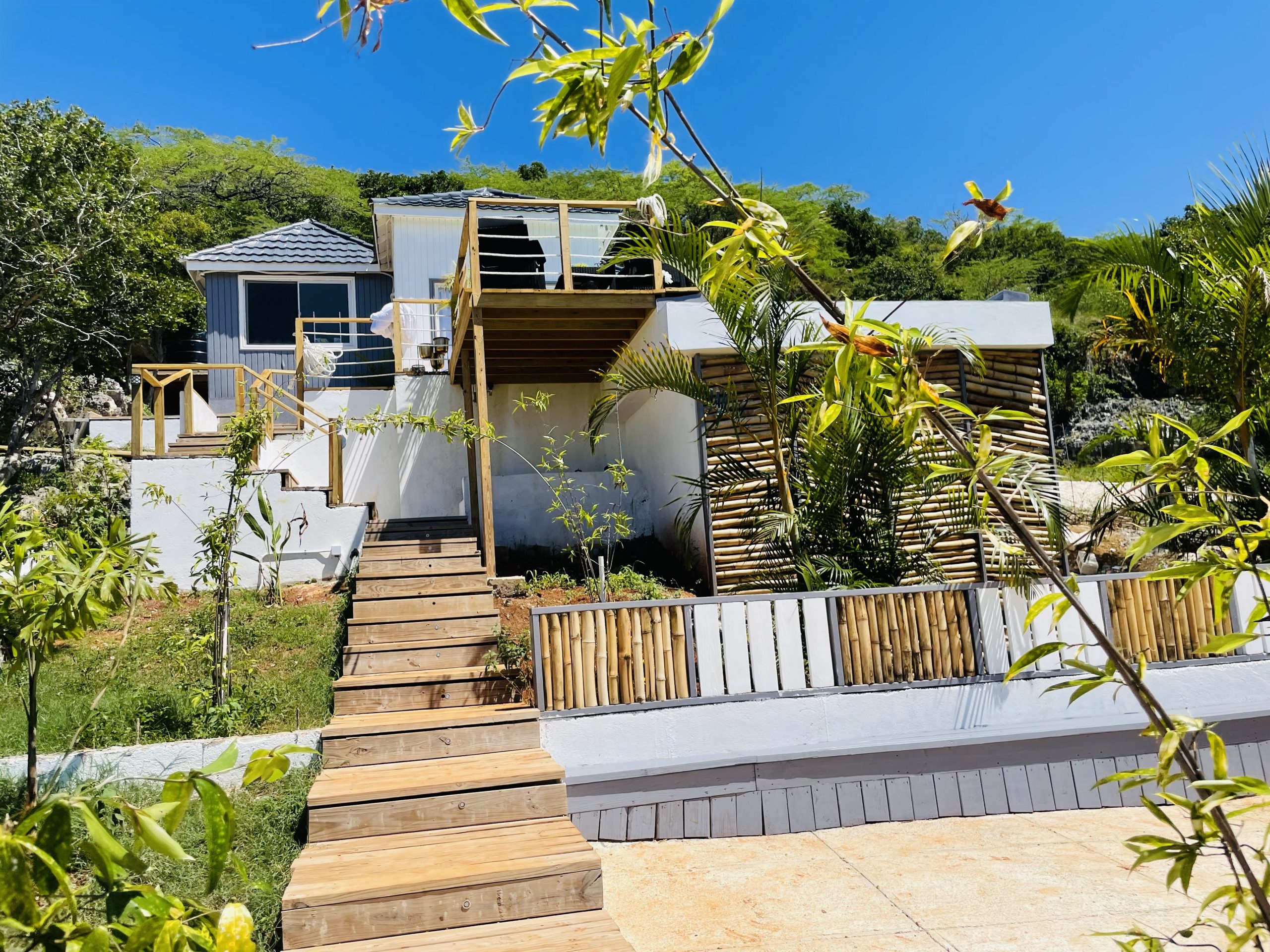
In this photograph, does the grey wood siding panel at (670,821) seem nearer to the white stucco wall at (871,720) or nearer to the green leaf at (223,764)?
the white stucco wall at (871,720)

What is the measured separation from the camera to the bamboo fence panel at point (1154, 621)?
5.92 metres

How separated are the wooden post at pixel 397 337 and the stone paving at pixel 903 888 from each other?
799 centimetres

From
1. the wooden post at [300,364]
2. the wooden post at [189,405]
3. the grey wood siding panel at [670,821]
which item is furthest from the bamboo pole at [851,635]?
the wooden post at [189,405]

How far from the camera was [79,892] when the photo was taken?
837mm

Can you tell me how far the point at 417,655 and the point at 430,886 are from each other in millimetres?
2946

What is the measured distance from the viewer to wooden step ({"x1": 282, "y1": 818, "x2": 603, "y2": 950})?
3611 millimetres

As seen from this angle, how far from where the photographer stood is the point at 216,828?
27.8 inches

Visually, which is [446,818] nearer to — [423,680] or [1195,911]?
[423,680]

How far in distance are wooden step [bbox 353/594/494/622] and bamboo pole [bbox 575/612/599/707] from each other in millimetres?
1876

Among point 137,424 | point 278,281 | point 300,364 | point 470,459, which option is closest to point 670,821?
point 470,459

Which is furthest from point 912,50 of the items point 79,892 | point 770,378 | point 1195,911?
point 79,892

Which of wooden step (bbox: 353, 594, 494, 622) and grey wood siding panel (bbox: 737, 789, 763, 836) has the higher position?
wooden step (bbox: 353, 594, 494, 622)

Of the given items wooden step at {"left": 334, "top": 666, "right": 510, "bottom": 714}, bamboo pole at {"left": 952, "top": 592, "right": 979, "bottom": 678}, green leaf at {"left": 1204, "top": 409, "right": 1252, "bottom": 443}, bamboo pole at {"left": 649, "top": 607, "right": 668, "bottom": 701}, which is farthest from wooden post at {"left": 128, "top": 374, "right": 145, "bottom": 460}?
green leaf at {"left": 1204, "top": 409, "right": 1252, "bottom": 443}

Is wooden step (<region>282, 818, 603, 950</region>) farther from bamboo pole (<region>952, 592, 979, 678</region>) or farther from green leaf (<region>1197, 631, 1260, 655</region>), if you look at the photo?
green leaf (<region>1197, 631, 1260, 655</region>)
